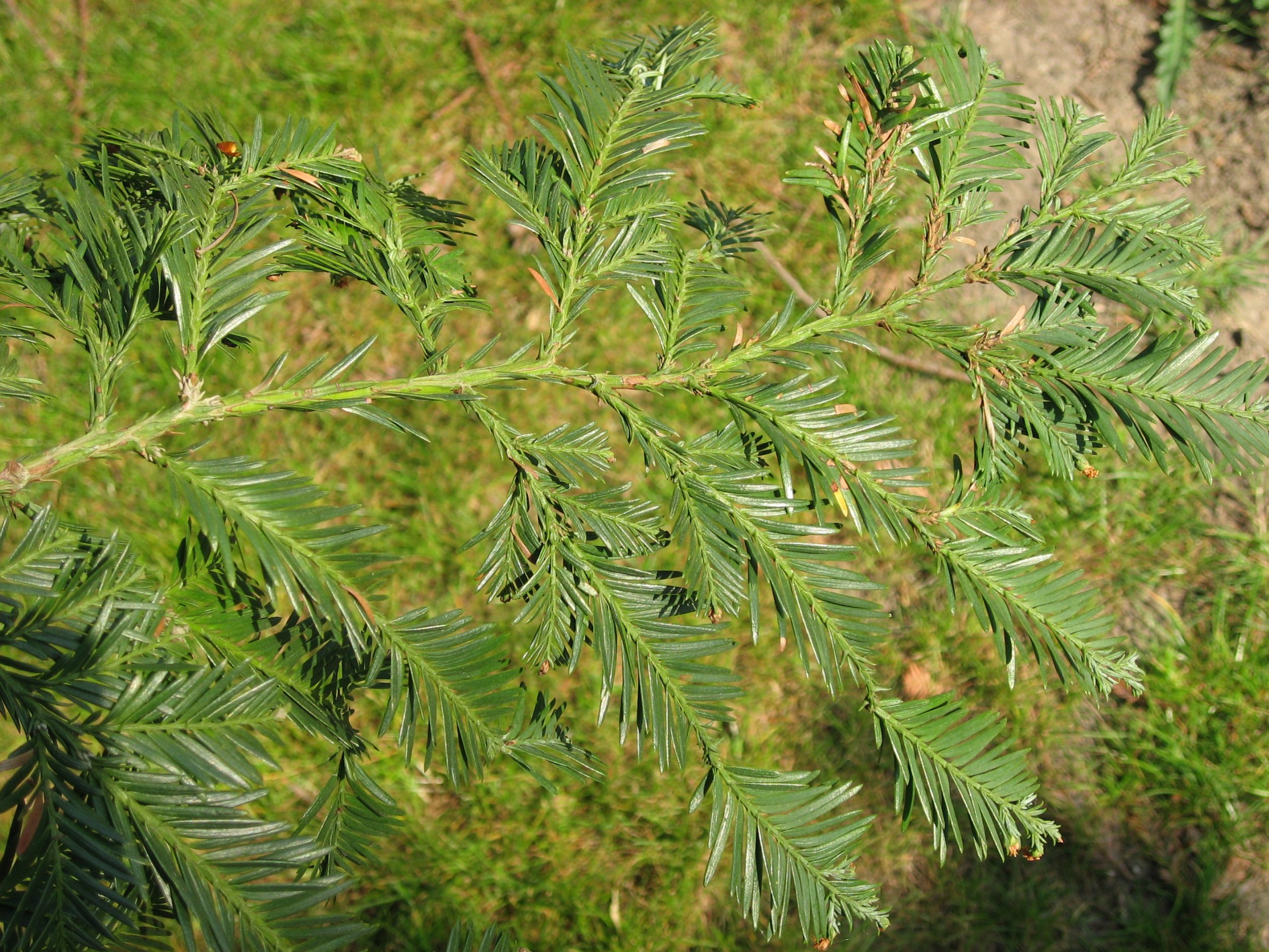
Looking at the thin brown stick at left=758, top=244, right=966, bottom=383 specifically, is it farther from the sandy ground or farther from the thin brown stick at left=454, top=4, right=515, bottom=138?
the thin brown stick at left=454, top=4, right=515, bottom=138

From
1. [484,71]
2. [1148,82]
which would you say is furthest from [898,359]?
[484,71]

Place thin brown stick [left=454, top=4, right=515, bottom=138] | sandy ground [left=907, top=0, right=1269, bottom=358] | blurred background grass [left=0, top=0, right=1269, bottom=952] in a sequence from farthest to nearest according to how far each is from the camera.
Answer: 1. thin brown stick [left=454, top=4, right=515, bottom=138]
2. sandy ground [left=907, top=0, right=1269, bottom=358]
3. blurred background grass [left=0, top=0, right=1269, bottom=952]

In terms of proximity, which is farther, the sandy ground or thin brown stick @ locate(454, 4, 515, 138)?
thin brown stick @ locate(454, 4, 515, 138)

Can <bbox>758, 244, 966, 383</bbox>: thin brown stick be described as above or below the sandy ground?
below

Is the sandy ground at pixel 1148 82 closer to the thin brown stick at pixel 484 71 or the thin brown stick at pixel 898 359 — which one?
the thin brown stick at pixel 898 359

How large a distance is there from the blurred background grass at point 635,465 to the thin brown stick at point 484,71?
1 centimetres

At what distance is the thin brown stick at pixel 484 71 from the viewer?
2871mm

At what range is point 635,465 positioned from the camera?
257cm

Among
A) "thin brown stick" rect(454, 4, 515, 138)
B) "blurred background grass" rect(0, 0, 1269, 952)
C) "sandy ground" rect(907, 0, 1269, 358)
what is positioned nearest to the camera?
"blurred background grass" rect(0, 0, 1269, 952)

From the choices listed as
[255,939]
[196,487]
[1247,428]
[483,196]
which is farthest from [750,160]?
[255,939]

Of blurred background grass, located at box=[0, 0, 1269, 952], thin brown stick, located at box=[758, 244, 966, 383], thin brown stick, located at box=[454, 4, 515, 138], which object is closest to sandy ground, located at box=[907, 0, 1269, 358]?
blurred background grass, located at box=[0, 0, 1269, 952]

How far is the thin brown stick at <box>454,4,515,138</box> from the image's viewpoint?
287cm

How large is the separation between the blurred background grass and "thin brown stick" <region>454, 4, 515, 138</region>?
10 millimetres

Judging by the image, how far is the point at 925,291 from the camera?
952mm
